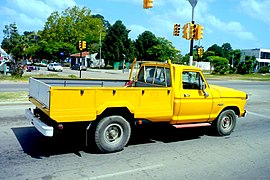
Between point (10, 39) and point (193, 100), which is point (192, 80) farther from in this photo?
point (10, 39)

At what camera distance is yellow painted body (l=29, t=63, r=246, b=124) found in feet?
18.2

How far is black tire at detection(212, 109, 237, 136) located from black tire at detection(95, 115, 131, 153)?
299cm

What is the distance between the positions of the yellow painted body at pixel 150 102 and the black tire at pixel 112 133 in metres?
0.28

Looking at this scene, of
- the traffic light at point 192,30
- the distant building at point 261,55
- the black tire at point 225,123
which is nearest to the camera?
the black tire at point 225,123

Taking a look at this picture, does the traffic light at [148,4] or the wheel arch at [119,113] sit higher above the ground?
the traffic light at [148,4]

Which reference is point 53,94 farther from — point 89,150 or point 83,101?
point 89,150

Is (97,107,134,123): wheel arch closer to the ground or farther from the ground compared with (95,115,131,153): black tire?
farther from the ground

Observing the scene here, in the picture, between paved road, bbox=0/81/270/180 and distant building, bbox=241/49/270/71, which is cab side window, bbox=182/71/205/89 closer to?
paved road, bbox=0/81/270/180

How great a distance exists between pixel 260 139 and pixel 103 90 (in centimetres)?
485

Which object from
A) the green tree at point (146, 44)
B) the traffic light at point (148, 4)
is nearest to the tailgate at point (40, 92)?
the traffic light at point (148, 4)

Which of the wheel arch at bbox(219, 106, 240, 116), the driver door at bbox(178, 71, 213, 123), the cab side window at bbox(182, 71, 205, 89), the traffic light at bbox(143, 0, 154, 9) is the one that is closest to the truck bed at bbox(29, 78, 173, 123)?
the driver door at bbox(178, 71, 213, 123)

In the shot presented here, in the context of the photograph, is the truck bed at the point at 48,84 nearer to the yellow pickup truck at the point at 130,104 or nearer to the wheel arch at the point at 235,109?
the yellow pickup truck at the point at 130,104

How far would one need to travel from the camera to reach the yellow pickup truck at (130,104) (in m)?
5.65

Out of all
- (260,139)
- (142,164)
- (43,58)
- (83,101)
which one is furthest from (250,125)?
(43,58)
